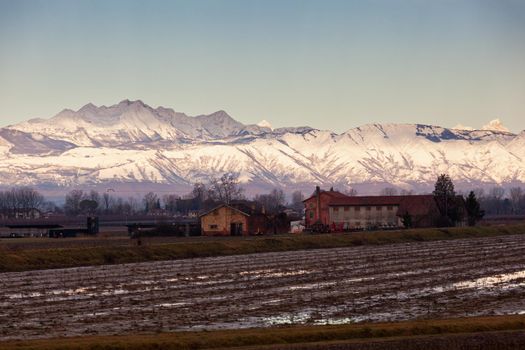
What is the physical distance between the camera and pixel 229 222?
159000 millimetres

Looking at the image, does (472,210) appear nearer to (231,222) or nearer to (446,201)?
(446,201)

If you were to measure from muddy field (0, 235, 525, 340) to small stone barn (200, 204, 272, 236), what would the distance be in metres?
76.3

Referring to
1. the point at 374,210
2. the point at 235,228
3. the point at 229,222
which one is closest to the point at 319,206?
the point at 374,210

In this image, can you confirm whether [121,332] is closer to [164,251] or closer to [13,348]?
[13,348]

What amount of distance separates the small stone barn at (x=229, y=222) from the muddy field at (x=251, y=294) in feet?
250

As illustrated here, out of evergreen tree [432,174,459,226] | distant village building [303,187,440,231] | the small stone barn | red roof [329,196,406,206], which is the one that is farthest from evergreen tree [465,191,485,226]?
the small stone barn

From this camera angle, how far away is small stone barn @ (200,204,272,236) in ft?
518

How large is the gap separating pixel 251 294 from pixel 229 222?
107342 millimetres

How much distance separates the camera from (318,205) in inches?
7372

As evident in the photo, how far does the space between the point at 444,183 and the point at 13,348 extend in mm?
143212

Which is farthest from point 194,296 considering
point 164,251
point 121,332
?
point 164,251

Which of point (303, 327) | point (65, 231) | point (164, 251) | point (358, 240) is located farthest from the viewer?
point (65, 231)

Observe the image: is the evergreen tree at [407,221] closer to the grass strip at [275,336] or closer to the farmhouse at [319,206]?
the farmhouse at [319,206]

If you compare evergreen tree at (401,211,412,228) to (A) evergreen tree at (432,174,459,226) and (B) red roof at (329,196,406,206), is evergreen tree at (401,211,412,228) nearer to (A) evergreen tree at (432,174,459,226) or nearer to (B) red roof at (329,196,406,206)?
(A) evergreen tree at (432,174,459,226)
